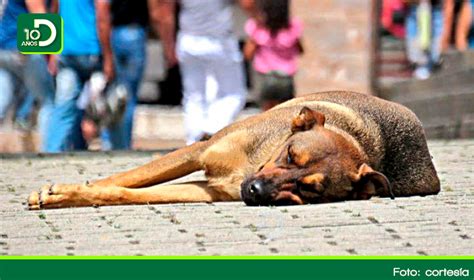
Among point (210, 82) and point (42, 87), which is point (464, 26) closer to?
point (210, 82)

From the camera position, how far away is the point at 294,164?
27.9 feet

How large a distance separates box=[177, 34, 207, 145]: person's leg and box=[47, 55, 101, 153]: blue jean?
40.2 inches

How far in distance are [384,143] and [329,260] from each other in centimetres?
206

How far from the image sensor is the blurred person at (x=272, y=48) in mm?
14656

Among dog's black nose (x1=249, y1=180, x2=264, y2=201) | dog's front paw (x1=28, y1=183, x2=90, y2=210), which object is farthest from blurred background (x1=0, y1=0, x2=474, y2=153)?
dog's black nose (x1=249, y1=180, x2=264, y2=201)

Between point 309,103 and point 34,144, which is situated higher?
point 309,103

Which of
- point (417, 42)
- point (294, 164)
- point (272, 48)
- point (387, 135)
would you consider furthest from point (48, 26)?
point (417, 42)

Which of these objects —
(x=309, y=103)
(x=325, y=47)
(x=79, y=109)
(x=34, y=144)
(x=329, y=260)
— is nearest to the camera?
(x=329, y=260)

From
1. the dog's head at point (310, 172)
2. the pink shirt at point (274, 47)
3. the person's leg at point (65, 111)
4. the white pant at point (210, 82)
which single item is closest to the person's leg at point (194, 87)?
the white pant at point (210, 82)

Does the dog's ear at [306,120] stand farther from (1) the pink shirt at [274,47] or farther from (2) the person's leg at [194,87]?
(1) the pink shirt at [274,47]

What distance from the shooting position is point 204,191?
9102mm

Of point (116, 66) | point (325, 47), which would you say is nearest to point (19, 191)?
point (116, 66)

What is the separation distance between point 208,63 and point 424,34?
4837mm
